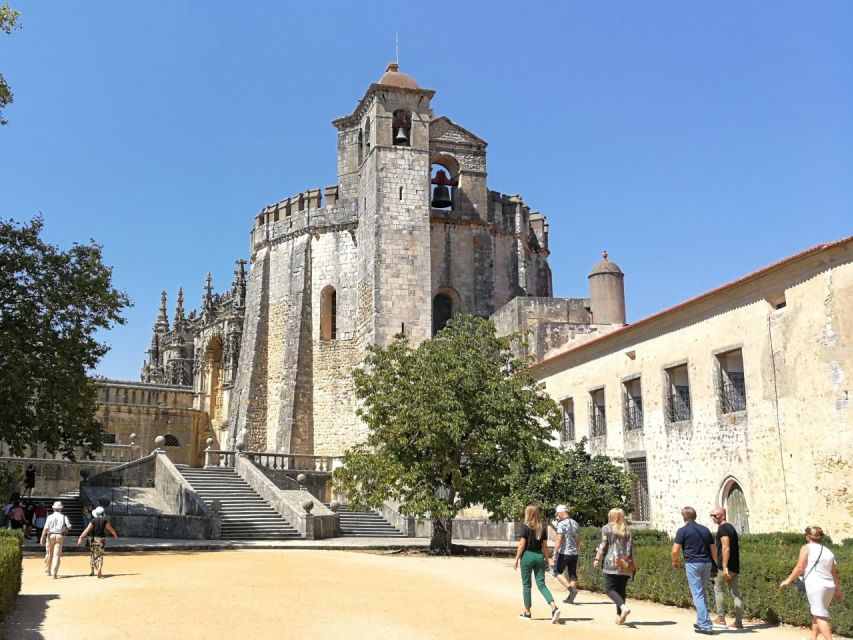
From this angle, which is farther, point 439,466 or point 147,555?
point 439,466

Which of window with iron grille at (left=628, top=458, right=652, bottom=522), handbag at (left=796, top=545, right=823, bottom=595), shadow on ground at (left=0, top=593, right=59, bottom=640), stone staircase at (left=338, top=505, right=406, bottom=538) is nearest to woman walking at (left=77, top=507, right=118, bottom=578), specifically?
shadow on ground at (left=0, top=593, right=59, bottom=640)

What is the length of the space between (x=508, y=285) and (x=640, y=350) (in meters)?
14.7

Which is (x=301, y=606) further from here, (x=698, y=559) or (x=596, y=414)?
(x=596, y=414)

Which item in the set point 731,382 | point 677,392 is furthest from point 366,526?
point 731,382

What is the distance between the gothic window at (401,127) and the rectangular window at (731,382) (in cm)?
1884

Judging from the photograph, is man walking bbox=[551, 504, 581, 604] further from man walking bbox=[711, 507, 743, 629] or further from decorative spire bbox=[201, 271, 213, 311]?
decorative spire bbox=[201, 271, 213, 311]

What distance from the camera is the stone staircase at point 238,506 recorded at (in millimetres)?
22938

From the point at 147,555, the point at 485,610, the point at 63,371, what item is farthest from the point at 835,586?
the point at 63,371

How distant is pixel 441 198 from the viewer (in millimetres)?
36062

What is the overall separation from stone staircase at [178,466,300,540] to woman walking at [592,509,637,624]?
47.5ft

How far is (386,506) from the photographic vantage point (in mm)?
27422

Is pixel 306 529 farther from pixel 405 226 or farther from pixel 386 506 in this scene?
pixel 405 226

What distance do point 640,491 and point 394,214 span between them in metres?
15.6

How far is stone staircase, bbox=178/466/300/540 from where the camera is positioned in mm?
22938
